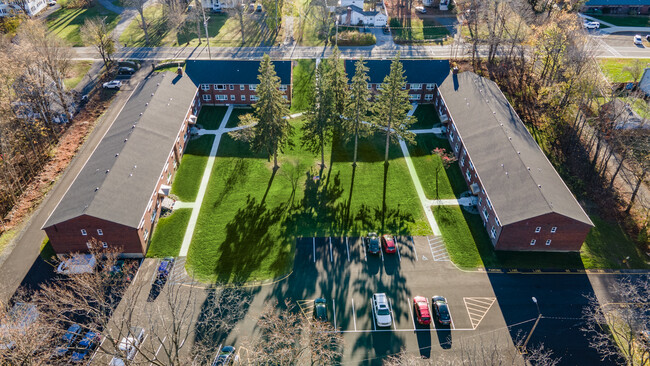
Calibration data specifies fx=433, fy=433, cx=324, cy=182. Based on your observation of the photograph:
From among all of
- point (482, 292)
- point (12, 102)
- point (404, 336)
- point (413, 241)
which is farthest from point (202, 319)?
point (12, 102)

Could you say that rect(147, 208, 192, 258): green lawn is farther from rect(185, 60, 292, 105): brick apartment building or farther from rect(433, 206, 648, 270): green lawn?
rect(433, 206, 648, 270): green lawn

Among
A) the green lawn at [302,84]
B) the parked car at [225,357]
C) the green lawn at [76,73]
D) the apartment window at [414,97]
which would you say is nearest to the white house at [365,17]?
the green lawn at [302,84]

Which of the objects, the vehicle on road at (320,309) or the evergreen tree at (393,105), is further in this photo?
the evergreen tree at (393,105)

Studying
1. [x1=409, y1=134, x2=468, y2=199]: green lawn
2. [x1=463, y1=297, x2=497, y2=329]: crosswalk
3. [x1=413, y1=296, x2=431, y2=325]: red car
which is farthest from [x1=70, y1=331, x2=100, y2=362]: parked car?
[x1=409, y1=134, x2=468, y2=199]: green lawn

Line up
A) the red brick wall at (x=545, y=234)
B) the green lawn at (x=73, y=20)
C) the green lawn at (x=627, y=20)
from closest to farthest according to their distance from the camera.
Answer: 1. the red brick wall at (x=545, y=234)
2. the green lawn at (x=73, y=20)
3. the green lawn at (x=627, y=20)

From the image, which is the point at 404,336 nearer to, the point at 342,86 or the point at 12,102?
the point at 342,86

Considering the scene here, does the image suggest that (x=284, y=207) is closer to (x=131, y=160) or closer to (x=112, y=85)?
(x=131, y=160)

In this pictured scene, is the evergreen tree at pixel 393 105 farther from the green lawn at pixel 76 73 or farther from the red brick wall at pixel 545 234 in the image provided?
the green lawn at pixel 76 73
